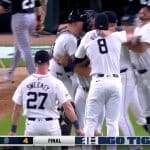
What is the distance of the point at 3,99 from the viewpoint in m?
12.0

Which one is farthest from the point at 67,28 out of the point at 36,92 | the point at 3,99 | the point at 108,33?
the point at 3,99

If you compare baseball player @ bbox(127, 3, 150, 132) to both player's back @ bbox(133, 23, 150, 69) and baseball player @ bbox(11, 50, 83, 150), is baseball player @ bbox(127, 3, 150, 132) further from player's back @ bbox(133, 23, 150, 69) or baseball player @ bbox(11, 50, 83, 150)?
baseball player @ bbox(11, 50, 83, 150)

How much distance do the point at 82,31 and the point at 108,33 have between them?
83 cm

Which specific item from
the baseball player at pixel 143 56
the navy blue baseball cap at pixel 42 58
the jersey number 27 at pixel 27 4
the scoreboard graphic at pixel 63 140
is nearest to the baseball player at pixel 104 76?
the baseball player at pixel 143 56

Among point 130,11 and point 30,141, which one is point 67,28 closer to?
point 30,141

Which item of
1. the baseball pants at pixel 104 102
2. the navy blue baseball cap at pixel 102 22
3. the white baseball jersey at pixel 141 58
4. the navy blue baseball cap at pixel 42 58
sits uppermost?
the navy blue baseball cap at pixel 102 22

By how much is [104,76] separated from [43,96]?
1.15 meters

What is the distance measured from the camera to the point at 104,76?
27.3 ft

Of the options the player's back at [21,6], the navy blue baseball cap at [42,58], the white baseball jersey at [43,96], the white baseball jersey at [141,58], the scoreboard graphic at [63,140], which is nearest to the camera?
the scoreboard graphic at [63,140]

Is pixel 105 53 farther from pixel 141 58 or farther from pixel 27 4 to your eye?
pixel 27 4

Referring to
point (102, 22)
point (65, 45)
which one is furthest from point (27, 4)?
point (102, 22)

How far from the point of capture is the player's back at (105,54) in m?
8.27

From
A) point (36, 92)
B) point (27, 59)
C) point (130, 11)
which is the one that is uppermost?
point (36, 92)

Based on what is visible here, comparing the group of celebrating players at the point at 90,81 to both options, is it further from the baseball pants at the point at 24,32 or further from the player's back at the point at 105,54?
the baseball pants at the point at 24,32
